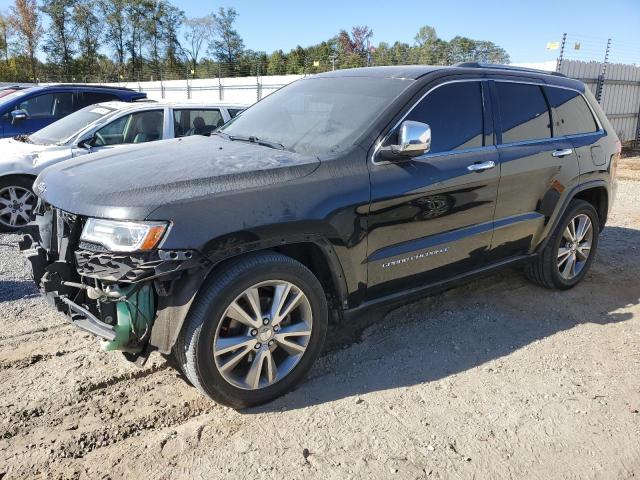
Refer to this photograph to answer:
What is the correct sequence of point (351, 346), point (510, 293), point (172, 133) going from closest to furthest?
point (351, 346) < point (510, 293) < point (172, 133)

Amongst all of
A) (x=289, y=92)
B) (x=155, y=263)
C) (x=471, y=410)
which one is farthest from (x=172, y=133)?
(x=471, y=410)

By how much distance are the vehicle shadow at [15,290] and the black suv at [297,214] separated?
1610 mm

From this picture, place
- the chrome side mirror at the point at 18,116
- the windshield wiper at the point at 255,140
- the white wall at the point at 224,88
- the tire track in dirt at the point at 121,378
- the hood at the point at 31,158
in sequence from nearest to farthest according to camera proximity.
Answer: the tire track in dirt at the point at 121,378 < the windshield wiper at the point at 255,140 < the hood at the point at 31,158 < the chrome side mirror at the point at 18,116 < the white wall at the point at 224,88

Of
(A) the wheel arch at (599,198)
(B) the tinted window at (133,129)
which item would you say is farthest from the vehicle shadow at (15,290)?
(A) the wheel arch at (599,198)

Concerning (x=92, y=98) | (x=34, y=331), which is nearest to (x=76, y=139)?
(x=92, y=98)

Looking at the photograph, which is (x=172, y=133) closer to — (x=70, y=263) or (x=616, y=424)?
(x=70, y=263)

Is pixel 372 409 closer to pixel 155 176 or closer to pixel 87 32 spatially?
pixel 155 176

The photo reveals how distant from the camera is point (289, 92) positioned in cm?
426

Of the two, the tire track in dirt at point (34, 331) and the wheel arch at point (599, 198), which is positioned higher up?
the wheel arch at point (599, 198)

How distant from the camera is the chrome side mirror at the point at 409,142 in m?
3.19

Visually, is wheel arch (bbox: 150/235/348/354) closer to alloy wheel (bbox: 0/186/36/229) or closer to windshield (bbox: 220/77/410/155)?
windshield (bbox: 220/77/410/155)

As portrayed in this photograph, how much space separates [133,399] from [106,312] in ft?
2.21

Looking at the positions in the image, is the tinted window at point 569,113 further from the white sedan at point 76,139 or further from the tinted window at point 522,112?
the white sedan at point 76,139

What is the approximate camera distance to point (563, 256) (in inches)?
190
